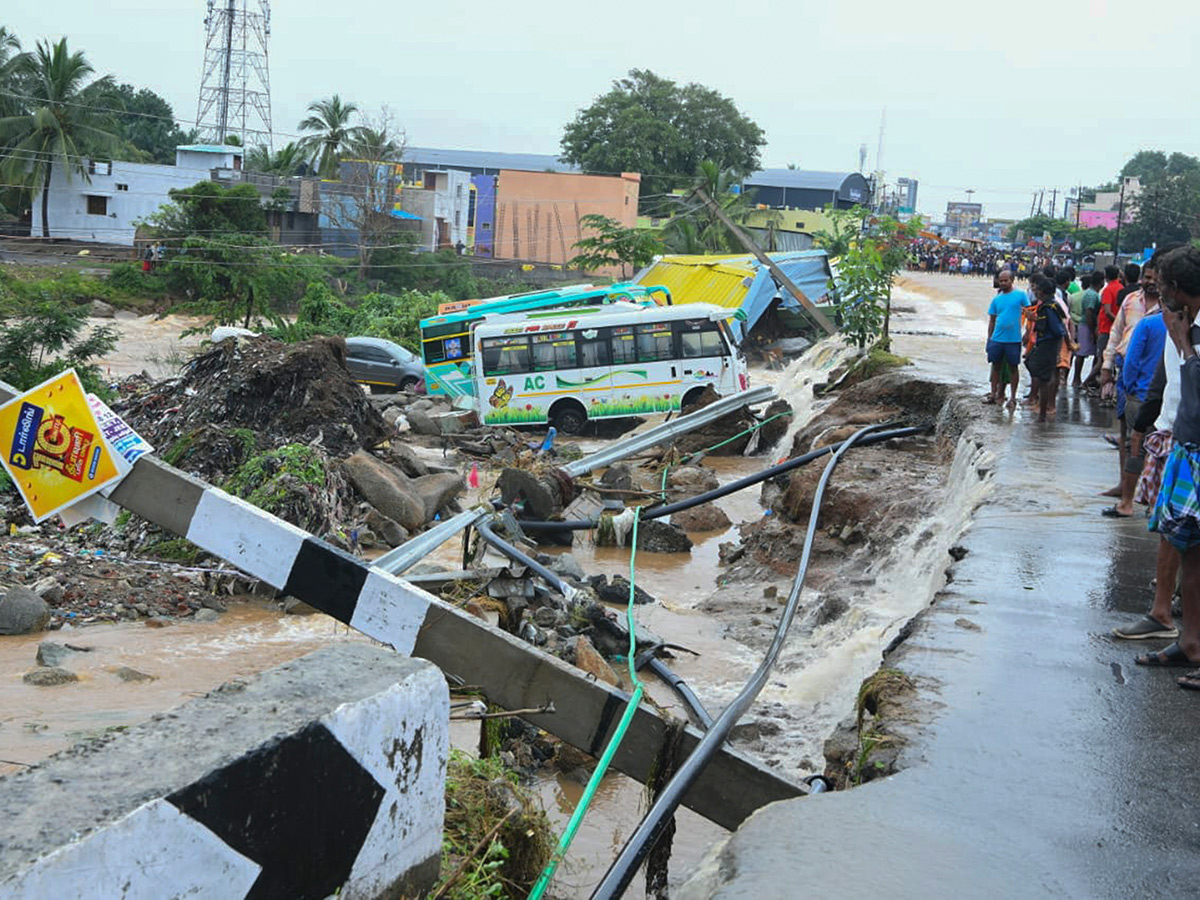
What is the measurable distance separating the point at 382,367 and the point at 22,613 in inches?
788

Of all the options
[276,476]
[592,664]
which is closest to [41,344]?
[276,476]

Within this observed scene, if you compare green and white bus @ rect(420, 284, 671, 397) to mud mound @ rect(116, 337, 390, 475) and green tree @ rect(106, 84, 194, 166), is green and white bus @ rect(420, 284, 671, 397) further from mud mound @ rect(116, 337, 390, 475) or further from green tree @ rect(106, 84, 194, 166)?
green tree @ rect(106, 84, 194, 166)

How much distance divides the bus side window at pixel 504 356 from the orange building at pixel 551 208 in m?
31.2

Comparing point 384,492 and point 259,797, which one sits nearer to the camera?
point 259,797

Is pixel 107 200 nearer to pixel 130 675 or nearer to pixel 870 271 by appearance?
pixel 870 271

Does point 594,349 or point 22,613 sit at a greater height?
point 594,349

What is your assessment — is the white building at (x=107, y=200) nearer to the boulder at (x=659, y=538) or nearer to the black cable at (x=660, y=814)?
the boulder at (x=659, y=538)

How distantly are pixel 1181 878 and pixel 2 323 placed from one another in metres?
21.5

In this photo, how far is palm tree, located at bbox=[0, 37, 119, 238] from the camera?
155 feet

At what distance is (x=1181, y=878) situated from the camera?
3.62m

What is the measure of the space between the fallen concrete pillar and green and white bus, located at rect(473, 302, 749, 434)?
22.9 m

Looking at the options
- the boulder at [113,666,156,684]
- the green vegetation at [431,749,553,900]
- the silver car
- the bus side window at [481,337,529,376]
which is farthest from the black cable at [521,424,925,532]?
the silver car

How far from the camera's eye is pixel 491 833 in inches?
128

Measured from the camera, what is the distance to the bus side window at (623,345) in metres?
25.7
